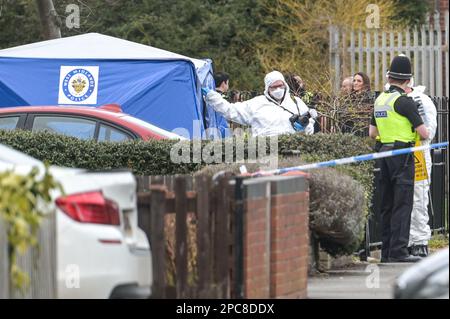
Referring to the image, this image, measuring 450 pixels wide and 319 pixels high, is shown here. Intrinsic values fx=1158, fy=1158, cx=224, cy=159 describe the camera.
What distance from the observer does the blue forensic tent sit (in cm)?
1670

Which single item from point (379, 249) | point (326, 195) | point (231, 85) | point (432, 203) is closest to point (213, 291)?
point (326, 195)

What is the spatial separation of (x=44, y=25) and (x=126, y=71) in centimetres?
316

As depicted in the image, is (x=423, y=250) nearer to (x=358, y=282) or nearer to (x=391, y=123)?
(x=391, y=123)

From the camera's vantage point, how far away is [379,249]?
1314 centimetres

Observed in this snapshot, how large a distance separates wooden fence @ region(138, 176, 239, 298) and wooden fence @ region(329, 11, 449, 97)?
12.5 meters

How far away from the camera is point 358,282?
10.3 m

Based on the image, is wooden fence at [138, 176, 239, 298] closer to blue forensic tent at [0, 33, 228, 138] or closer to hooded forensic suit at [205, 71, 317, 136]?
hooded forensic suit at [205, 71, 317, 136]

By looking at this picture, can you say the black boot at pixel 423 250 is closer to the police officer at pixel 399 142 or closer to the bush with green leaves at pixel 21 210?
the police officer at pixel 399 142

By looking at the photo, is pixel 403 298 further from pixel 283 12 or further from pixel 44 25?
pixel 283 12

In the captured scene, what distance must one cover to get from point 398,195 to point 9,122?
4.57m

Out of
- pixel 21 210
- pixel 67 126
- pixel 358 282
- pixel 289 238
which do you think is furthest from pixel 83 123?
pixel 21 210

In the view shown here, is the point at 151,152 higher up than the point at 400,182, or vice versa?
the point at 151,152

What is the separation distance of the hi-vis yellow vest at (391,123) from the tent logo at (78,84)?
5.92 m

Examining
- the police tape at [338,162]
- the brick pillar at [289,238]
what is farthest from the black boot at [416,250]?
the brick pillar at [289,238]
